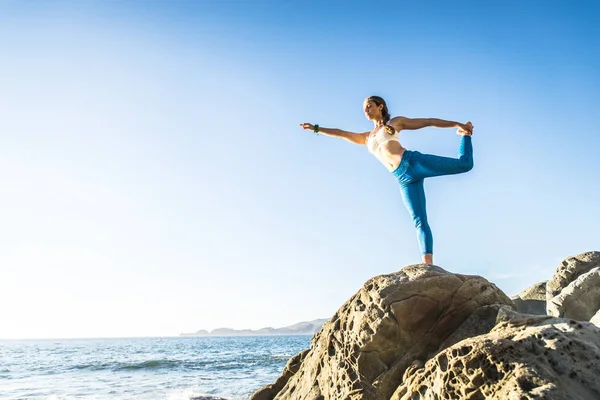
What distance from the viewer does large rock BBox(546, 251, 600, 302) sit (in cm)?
1444

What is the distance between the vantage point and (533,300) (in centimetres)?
2066

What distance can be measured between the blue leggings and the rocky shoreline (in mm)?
802

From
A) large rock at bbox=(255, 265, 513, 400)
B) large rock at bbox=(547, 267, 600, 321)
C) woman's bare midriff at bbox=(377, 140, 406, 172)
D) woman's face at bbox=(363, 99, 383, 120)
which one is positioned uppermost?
woman's face at bbox=(363, 99, 383, 120)

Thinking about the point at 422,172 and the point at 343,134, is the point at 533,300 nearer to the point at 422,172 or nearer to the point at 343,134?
the point at 343,134

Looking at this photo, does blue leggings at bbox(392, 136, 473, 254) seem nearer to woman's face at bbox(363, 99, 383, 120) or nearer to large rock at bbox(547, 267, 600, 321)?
woman's face at bbox(363, 99, 383, 120)

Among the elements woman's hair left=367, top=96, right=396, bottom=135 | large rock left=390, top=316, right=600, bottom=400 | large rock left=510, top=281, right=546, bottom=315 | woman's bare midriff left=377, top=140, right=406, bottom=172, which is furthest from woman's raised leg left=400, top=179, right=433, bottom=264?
large rock left=510, top=281, right=546, bottom=315

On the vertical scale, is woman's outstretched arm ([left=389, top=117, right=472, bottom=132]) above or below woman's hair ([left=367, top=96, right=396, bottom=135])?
below

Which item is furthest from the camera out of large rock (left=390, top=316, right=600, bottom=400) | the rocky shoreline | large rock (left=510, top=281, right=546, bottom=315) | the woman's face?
large rock (left=510, top=281, right=546, bottom=315)

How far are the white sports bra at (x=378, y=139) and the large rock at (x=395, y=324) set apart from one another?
1745mm

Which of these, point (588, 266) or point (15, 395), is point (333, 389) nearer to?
point (588, 266)

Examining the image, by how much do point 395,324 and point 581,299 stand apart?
9.56 m

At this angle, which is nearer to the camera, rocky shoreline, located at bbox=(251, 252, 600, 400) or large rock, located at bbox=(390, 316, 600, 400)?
large rock, located at bbox=(390, 316, 600, 400)

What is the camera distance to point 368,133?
7.09 m

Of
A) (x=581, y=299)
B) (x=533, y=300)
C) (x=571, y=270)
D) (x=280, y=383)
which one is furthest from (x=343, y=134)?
(x=533, y=300)
